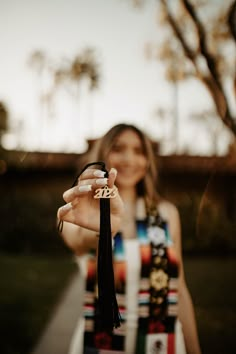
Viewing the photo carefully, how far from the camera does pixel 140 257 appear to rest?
6.23ft

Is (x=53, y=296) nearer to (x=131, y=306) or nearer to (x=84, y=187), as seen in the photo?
(x=131, y=306)

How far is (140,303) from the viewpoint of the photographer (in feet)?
6.02

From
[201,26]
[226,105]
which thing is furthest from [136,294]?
[201,26]

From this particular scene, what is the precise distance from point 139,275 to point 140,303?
13 cm

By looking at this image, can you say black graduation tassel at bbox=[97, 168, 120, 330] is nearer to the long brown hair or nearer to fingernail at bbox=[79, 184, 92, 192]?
fingernail at bbox=[79, 184, 92, 192]

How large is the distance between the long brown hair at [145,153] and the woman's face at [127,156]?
2 centimetres

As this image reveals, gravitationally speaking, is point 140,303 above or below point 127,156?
below

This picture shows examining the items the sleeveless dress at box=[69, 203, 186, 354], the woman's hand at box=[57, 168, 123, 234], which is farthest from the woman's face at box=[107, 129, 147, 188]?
the woman's hand at box=[57, 168, 123, 234]

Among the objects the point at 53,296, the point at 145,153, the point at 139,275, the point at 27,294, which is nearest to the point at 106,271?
the point at 139,275

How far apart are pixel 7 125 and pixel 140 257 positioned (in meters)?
13.4

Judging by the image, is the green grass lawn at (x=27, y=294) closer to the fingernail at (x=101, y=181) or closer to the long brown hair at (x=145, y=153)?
the long brown hair at (x=145, y=153)

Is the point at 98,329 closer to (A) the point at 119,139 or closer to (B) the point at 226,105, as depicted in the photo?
(A) the point at 119,139

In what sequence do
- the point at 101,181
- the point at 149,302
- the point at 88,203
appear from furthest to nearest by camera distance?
the point at 149,302 → the point at 88,203 → the point at 101,181

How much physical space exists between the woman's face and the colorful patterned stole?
0.34 meters
